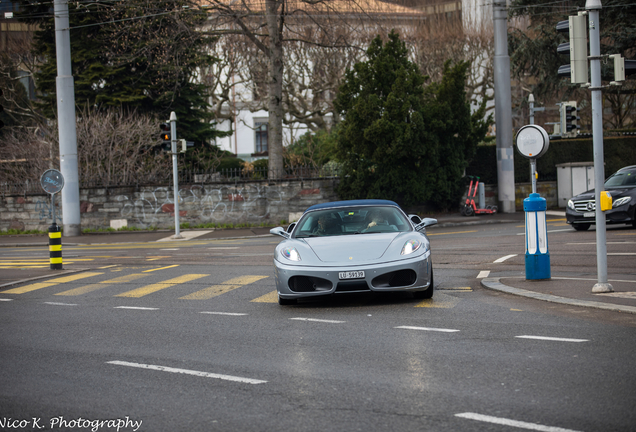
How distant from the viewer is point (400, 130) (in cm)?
2698

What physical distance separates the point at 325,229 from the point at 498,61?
2165cm

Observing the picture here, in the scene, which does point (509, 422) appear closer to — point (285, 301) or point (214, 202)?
point (285, 301)

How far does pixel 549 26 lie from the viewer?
111 feet

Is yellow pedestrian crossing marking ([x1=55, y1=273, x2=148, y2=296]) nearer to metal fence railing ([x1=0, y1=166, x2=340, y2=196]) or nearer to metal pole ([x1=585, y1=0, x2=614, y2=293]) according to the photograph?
metal pole ([x1=585, y1=0, x2=614, y2=293])

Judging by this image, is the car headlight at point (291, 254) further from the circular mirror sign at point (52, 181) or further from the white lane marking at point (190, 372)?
the circular mirror sign at point (52, 181)

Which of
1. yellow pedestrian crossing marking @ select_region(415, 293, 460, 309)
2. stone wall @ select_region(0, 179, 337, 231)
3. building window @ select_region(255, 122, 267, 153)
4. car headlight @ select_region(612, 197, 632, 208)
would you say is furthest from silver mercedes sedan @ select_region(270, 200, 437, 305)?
building window @ select_region(255, 122, 267, 153)

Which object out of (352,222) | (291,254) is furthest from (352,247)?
(352,222)

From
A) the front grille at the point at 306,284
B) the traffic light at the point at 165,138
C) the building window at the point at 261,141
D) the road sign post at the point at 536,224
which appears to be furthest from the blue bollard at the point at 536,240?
the building window at the point at 261,141

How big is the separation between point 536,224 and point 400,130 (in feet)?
54.7

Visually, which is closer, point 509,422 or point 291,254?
point 509,422

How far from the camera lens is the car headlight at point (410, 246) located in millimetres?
9305

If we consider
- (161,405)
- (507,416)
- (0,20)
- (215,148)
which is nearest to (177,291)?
(161,405)

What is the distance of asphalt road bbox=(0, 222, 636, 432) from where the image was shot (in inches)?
187

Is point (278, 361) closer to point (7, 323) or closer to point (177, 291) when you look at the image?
point (7, 323)
